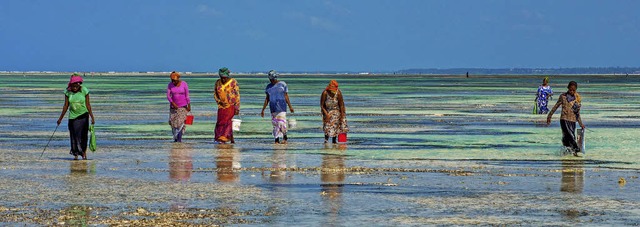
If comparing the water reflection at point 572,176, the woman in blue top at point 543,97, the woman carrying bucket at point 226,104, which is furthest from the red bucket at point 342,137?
the woman in blue top at point 543,97

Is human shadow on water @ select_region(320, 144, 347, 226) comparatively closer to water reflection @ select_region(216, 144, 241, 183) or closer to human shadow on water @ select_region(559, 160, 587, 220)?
water reflection @ select_region(216, 144, 241, 183)

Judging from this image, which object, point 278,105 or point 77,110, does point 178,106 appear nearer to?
point 278,105

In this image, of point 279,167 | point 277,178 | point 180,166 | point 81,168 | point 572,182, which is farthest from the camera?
point 180,166

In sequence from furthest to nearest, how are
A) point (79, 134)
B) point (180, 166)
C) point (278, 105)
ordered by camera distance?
point (278, 105) < point (79, 134) < point (180, 166)

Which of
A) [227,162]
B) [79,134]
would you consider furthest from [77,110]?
[227,162]

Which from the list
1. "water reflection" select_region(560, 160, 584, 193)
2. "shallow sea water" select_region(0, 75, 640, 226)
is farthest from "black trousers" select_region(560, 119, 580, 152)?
"water reflection" select_region(560, 160, 584, 193)

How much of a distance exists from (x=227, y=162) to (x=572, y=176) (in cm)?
488

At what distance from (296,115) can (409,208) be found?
21.5m

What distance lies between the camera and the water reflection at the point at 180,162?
1495 cm

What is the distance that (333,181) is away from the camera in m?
14.3

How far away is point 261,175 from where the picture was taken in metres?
15.1

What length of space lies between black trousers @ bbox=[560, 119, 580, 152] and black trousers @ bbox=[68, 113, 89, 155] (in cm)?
712

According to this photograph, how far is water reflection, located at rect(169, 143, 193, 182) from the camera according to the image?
1495cm

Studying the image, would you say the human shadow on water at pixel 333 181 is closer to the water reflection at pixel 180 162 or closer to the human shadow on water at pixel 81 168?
the water reflection at pixel 180 162
